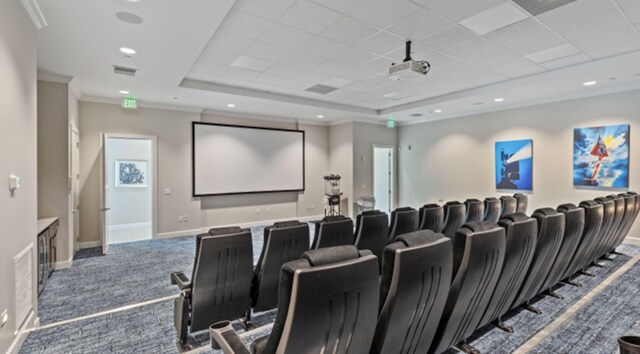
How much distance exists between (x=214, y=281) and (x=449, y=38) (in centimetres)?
365

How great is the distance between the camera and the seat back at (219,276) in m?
2.21

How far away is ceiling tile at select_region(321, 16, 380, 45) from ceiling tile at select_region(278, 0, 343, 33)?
0.09 meters

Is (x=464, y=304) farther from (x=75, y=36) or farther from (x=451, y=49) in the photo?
(x=75, y=36)

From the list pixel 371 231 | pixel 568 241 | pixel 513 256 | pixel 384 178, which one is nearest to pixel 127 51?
pixel 371 231

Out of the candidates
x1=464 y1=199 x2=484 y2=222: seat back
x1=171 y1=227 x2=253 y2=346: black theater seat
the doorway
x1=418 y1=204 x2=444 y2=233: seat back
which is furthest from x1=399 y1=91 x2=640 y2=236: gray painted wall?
x1=171 y1=227 x2=253 y2=346: black theater seat

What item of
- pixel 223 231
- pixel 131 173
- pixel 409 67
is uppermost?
pixel 409 67

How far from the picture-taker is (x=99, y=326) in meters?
2.77

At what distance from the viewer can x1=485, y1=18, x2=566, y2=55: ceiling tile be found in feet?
11.1

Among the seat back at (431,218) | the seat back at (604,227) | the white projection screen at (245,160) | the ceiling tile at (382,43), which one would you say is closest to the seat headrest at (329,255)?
the seat back at (431,218)

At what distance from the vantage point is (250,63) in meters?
4.48

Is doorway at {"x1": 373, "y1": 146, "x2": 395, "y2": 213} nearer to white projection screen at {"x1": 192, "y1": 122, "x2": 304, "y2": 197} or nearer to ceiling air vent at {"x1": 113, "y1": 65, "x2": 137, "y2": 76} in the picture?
white projection screen at {"x1": 192, "y1": 122, "x2": 304, "y2": 197}

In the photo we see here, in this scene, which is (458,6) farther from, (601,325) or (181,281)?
(181,281)

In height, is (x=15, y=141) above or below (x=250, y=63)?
below

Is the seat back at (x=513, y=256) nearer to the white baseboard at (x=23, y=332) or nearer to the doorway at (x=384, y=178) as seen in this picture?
the white baseboard at (x=23, y=332)
